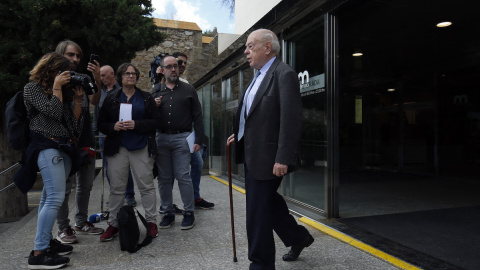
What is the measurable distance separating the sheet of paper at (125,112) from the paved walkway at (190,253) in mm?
1287

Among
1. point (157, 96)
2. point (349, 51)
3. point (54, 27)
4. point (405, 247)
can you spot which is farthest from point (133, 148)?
point (349, 51)

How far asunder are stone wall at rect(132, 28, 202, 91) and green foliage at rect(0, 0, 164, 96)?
31.6ft

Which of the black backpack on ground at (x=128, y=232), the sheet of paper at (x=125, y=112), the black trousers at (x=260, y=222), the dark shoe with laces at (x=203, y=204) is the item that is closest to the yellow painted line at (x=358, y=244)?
the black trousers at (x=260, y=222)

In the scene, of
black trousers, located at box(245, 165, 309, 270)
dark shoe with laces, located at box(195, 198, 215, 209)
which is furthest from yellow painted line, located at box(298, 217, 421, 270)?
dark shoe with laces, located at box(195, 198, 215, 209)

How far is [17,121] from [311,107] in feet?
10.9

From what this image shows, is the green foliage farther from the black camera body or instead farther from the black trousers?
the black trousers

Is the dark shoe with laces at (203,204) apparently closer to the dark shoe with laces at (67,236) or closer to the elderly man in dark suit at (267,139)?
the dark shoe with laces at (67,236)

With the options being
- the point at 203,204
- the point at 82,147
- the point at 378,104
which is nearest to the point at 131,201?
the point at 203,204

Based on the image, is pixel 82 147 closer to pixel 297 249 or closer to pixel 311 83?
pixel 297 249

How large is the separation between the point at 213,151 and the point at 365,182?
4.15m

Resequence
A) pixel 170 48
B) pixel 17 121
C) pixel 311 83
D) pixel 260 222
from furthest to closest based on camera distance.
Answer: pixel 170 48
pixel 311 83
pixel 17 121
pixel 260 222

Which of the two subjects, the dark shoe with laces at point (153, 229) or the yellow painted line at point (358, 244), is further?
the dark shoe with laces at point (153, 229)

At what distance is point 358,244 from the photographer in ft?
10.5

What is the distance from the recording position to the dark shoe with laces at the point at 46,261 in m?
2.73
